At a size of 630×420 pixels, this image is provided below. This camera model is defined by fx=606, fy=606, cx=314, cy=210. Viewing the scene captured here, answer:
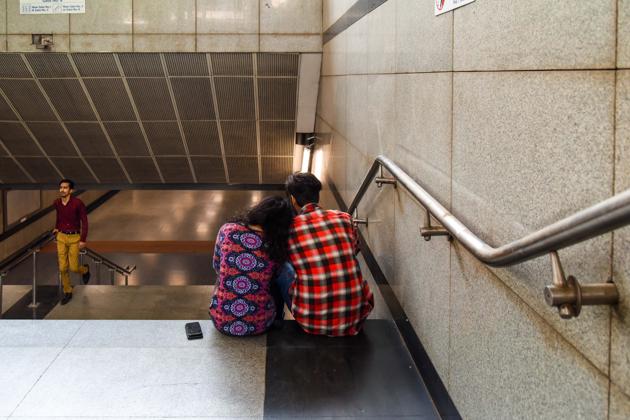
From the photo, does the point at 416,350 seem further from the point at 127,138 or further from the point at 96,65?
the point at 127,138

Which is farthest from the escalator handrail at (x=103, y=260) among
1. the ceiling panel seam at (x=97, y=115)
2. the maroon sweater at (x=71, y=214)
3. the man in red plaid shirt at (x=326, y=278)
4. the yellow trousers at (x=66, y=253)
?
the man in red plaid shirt at (x=326, y=278)

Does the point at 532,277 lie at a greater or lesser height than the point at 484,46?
lesser

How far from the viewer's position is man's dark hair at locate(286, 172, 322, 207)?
357 centimetres

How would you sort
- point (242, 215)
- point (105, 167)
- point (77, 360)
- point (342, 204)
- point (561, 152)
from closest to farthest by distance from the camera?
point (561, 152) → point (77, 360) → point (242, 215) → point (342, 204) → point (105, 167)

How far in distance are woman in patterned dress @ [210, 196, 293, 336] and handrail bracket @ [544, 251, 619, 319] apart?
2041 mm

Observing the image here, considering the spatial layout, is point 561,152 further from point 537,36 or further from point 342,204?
point 342,204

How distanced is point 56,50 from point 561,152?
7957mm

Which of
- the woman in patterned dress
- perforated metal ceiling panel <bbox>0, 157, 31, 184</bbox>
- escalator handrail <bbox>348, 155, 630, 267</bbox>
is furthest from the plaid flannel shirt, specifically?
perforated metal ceiling panel <bbox>0, 157, 31, 184</bbox>

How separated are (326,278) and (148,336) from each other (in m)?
1.07

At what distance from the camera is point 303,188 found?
357 cm

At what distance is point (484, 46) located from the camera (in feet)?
6.98

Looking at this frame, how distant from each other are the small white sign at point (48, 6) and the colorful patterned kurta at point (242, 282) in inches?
241

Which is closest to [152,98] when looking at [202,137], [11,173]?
[202,137]

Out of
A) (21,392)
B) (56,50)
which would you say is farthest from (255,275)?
(56,50)
